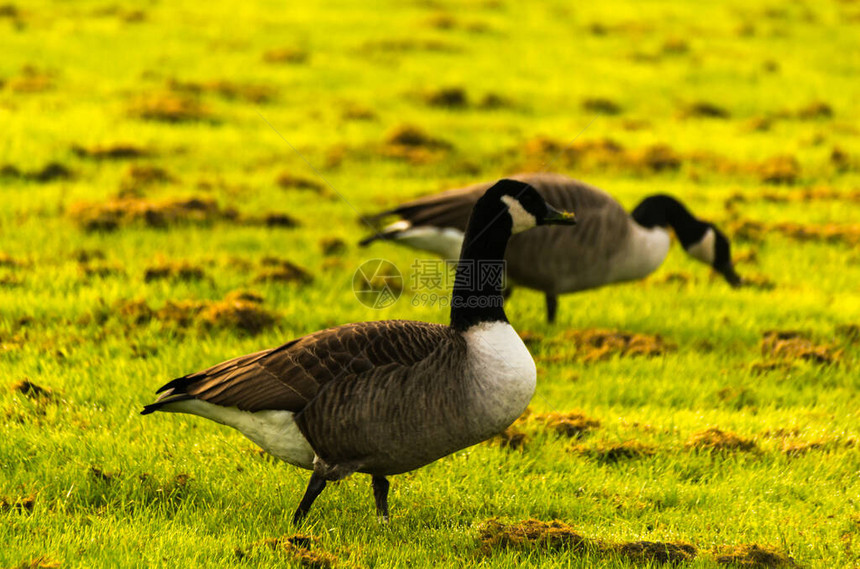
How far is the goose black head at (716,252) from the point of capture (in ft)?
39.0

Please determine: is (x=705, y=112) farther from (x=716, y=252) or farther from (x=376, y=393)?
(x=376, y=393)

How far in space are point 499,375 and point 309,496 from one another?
139 cm

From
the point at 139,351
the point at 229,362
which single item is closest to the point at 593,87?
the point at 139,351

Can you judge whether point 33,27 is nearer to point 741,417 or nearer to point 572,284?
point 572,284

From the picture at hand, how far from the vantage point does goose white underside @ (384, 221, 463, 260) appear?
416 inches

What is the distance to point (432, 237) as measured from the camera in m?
10.7

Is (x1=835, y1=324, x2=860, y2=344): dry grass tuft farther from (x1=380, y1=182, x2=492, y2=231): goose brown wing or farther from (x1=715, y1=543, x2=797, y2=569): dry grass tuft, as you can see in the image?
(x1=715, y1=543, x2=797, y2=569): dry grass tuft

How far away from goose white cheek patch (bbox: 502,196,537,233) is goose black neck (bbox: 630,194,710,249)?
15.9 ft

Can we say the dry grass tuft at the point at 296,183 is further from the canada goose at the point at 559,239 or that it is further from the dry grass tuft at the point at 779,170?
the dry grass tuft at the point at 779,170

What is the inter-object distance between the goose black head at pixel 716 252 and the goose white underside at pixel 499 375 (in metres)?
6.49

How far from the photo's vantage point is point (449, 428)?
232 inches

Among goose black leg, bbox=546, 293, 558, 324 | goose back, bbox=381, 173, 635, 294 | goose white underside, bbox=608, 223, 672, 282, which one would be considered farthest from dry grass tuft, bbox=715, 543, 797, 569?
goose white underside, bbox=608, 223, 672, 282

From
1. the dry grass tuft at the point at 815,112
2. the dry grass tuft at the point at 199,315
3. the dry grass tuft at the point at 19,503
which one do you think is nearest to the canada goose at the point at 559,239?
the dry grass tuft at the point at 199,315

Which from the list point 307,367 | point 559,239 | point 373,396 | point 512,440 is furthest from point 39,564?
point 559,239
